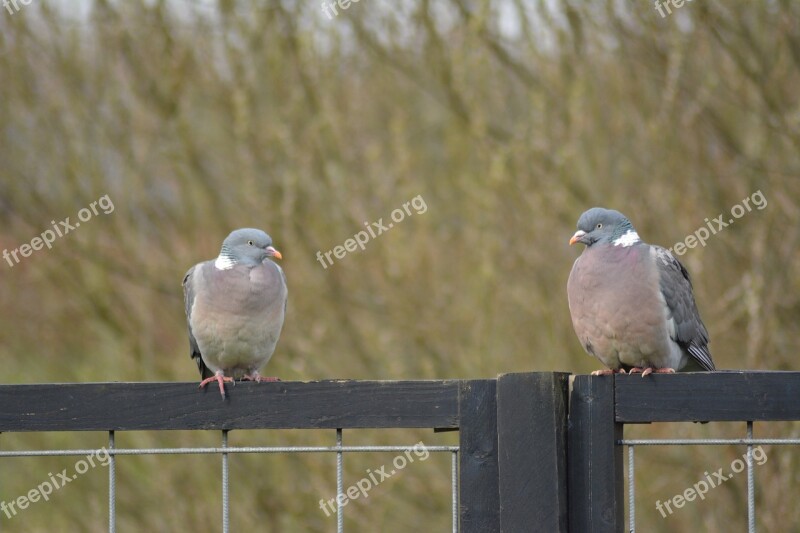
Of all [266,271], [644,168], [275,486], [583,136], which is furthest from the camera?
[275,486]

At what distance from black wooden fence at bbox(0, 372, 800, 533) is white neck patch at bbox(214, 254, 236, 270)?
1361mm

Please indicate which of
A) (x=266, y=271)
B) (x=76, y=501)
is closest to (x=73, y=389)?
(x=266, y=271)

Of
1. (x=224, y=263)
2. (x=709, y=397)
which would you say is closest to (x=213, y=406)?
(x=709, y=397)

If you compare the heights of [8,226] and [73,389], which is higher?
[8,226]

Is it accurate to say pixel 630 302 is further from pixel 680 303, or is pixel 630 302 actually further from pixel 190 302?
pixel 190 302

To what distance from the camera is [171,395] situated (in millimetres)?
2615

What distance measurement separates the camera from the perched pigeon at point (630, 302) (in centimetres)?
351

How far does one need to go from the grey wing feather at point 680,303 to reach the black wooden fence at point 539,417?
119 centimetres

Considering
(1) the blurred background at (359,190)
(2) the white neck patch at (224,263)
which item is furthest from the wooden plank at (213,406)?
(1) the blurred background at (359,190)

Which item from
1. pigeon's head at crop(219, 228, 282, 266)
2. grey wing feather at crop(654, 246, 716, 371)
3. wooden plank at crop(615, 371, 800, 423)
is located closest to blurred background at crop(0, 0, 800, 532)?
grey wing feather at crop(654, 246, 716, 371)

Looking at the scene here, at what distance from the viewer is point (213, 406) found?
2.60m

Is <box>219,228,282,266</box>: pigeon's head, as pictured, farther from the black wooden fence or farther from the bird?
the black wooden fence

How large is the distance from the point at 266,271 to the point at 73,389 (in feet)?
4.35

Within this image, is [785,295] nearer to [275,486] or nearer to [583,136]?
[583,136]
